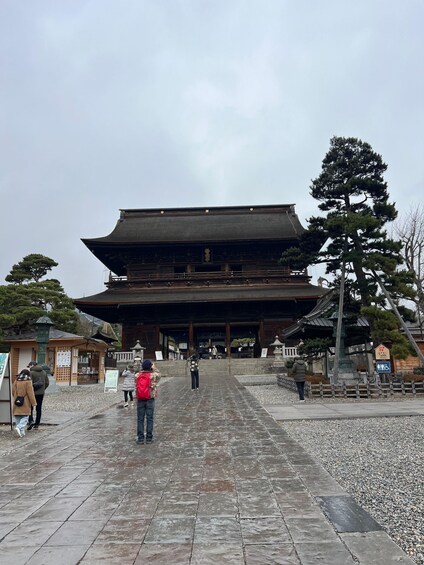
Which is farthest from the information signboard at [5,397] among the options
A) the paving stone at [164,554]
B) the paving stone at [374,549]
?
the paving stone at [374,549]

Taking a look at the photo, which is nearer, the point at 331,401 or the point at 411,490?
the point at 411,490

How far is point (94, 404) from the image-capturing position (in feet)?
50.0

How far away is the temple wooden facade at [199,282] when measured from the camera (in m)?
32.0

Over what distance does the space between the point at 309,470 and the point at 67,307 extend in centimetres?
3324

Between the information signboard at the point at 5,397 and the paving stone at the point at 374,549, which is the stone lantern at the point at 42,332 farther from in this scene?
the paving stone at the point at 374,549

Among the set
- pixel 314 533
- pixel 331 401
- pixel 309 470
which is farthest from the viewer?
pixel 331 401

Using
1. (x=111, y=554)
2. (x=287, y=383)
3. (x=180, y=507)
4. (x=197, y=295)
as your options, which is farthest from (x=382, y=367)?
(x=197, y=295)

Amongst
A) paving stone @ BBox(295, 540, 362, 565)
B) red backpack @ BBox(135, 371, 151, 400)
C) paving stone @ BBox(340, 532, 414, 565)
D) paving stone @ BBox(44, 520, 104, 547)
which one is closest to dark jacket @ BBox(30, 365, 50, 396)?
red backpack @ BBox(135, 371, 151, 400)

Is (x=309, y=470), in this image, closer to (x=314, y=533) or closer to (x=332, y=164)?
(x=314, y=533)

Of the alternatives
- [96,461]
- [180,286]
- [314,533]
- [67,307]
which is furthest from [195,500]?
[67,307]

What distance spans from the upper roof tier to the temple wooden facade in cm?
9

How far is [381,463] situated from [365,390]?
9287mm

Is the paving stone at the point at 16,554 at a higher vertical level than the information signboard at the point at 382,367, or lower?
lower

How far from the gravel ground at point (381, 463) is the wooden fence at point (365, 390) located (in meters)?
4.31
